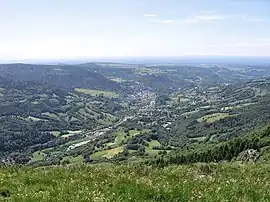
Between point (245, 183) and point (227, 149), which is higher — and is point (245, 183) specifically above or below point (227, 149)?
above

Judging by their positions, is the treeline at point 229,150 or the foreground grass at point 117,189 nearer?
the foreground grass at point 117,189

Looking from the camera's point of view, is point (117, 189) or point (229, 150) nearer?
point (117, 189)

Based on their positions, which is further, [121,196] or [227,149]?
[227,149]

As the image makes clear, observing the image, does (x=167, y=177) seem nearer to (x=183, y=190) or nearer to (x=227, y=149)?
Result: (x=183, y=190)

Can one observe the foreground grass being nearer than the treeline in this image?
Yes

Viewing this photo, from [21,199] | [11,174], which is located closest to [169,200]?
[21,199]

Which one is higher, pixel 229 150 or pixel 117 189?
pixel 117 189

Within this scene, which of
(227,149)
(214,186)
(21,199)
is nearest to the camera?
(21,199)

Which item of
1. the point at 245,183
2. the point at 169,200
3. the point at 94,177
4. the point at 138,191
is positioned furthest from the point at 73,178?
the point at 245,183

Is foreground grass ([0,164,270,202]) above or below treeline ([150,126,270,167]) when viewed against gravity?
above

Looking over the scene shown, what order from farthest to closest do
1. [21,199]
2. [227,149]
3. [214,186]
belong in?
[227,149] < [214,186] < [21,199]

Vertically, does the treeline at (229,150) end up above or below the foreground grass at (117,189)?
below
